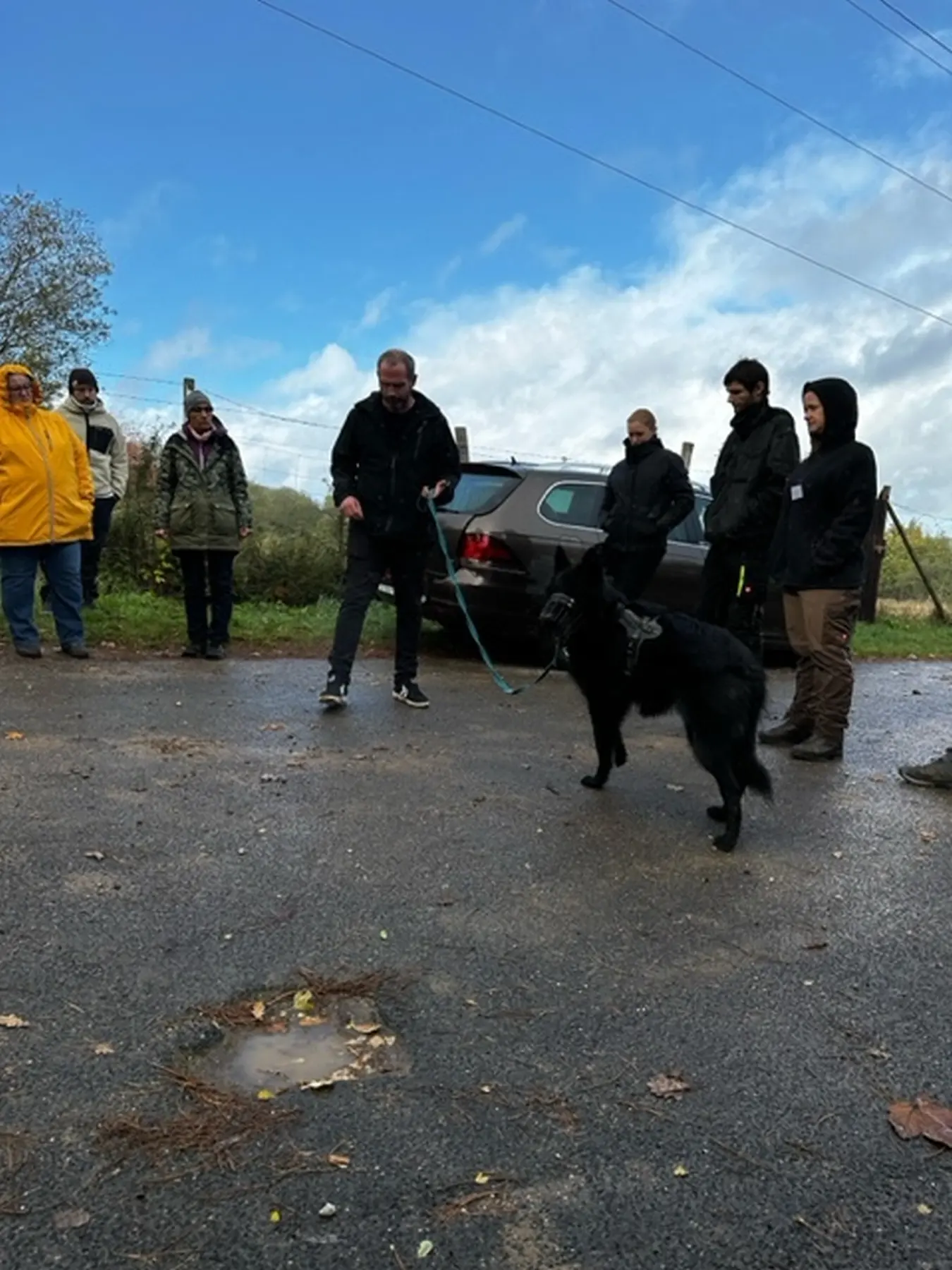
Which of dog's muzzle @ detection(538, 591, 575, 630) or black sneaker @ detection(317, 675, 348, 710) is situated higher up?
dog's muzzle @ detection(538, 591, 575, 630)

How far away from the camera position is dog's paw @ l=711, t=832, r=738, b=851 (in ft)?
12.4

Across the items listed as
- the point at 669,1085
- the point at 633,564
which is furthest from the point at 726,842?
the point at 633,564

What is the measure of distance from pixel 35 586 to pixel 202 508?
51.6 inches

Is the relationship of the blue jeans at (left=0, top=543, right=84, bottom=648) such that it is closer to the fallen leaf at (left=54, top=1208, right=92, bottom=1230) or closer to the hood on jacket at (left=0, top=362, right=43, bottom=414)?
the hood on jacket at (left=0, top=362, right=43, bottom=414)

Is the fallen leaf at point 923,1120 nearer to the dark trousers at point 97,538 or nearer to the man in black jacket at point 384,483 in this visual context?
the man in black jacket at point 384,483

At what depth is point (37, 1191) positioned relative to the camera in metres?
1.74

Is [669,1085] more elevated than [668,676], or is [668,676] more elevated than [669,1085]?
[668,676]

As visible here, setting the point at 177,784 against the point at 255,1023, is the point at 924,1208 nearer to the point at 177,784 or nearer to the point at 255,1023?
the point at 255,1023

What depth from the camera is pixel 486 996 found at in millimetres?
2547

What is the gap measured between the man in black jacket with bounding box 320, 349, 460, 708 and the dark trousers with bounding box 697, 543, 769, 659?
1.79m

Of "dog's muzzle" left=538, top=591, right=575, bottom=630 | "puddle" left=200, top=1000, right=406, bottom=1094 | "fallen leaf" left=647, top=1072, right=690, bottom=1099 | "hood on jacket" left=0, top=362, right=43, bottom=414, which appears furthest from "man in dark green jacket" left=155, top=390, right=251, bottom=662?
"fallen leaf" left=647, top=1072, right=690, bottom=1099

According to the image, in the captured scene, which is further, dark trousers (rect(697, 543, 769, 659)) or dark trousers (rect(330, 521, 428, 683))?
dark trousers (rect(697, 543, 769, 659))

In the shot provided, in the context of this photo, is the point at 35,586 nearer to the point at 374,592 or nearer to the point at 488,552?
the point at 374,592

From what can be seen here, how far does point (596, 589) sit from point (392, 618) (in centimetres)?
538
